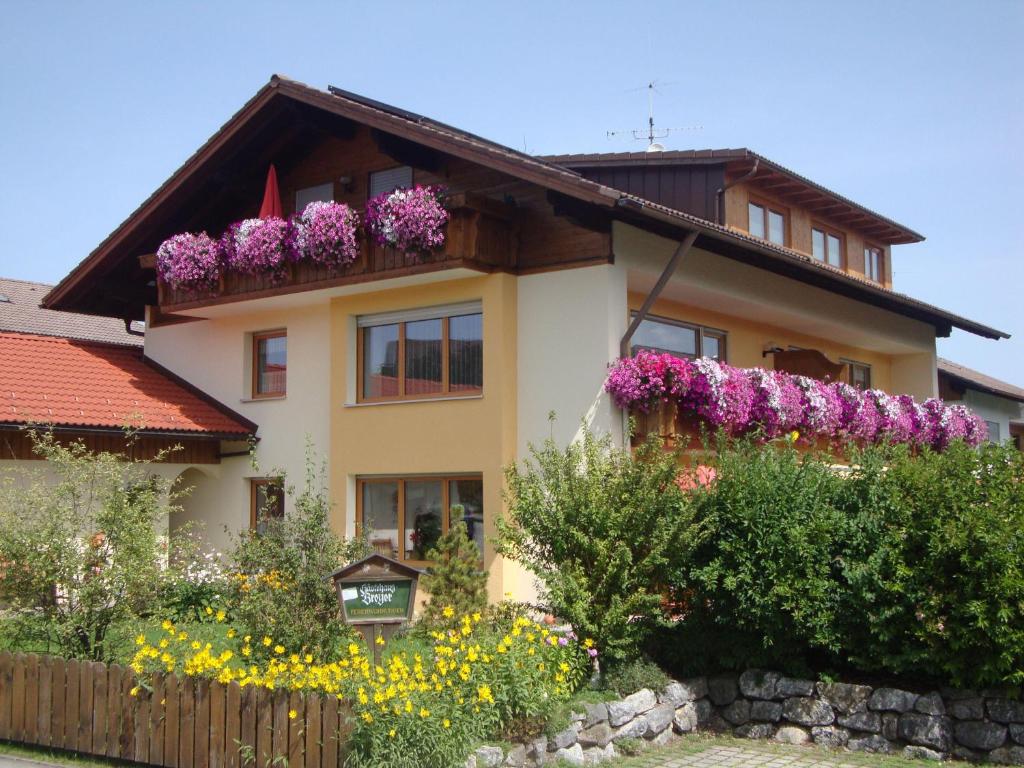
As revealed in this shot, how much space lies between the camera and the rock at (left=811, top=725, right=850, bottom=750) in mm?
10219

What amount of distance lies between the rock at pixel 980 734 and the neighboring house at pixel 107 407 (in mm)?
10300

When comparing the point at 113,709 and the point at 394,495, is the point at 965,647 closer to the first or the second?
the point at 113,709

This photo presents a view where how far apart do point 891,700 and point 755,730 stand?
129 centimetres

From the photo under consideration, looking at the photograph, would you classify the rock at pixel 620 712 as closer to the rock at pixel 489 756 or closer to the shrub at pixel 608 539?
the shrub at pixel 608 539

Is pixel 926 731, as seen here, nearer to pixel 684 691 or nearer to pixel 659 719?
pixel 684 691

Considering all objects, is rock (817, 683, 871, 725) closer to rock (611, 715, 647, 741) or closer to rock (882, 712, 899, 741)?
rock (882, 712, 899, 741)

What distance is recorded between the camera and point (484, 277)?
15625 mm

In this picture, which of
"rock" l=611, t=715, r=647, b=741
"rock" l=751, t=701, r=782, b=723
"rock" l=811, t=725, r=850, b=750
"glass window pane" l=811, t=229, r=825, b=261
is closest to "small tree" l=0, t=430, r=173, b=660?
"rock" l=611, t=715, r=647, b=741

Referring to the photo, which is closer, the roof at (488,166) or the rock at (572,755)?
the rock at (572,755)

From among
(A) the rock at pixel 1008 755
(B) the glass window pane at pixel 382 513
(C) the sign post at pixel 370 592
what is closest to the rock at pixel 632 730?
(C) the sign post at pixel 370 592

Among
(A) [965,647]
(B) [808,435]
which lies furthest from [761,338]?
(A) [965,647]

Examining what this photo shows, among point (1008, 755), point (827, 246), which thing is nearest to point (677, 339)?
point (827, 246)

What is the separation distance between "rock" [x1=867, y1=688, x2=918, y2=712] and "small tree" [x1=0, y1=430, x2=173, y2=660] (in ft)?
21.1

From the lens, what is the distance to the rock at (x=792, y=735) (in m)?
10.4
